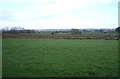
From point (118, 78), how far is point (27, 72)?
3682 mm

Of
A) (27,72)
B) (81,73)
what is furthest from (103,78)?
(27,72)

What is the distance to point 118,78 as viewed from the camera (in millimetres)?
4684

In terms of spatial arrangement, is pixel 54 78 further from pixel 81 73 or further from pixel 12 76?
pixel 12 76

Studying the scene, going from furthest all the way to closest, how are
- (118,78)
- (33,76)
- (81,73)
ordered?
(81,73) < (33,76) < (118,78)

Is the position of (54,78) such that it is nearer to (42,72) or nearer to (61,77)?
(61,77)

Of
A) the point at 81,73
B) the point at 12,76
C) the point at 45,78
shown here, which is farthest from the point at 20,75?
the point at 81,73

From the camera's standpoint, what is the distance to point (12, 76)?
5.07 m

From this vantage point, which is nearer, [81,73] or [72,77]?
[72,77]

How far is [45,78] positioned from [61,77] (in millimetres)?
622
